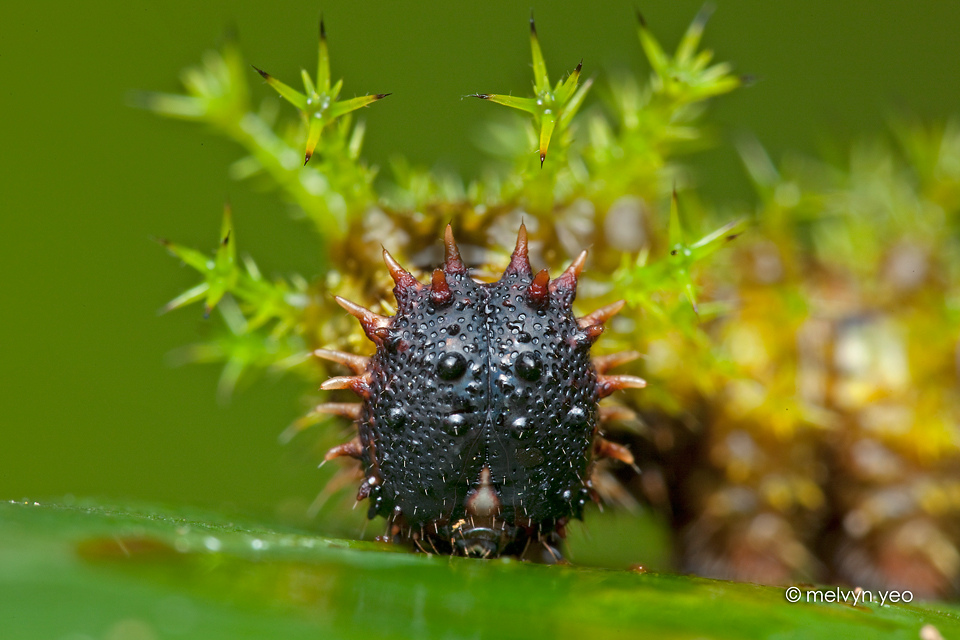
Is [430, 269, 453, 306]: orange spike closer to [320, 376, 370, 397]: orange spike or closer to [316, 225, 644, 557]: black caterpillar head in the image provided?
[316, 225, 644, 557]: black caterpillar head

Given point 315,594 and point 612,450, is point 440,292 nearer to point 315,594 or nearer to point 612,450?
point 612,450

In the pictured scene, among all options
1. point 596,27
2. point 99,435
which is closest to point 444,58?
point 596,27

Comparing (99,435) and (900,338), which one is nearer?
(900,338)

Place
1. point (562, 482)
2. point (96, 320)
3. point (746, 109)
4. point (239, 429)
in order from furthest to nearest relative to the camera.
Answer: point (746, 109) → point (239, 429) → point (96, 320) → point (562, 482)

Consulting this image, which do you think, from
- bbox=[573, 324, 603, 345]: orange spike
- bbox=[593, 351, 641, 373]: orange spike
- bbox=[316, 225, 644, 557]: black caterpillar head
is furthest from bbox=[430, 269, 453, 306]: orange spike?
bbox=[593, 351, 641, 373]: orange spike

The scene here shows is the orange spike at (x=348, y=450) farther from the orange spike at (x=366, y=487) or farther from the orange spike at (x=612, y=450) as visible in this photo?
the orange spike at (x=612, y=450)

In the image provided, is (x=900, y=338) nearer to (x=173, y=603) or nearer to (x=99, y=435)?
(x=173, y=603)

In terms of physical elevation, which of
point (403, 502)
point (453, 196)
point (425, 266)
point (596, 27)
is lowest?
point (403, 502)
